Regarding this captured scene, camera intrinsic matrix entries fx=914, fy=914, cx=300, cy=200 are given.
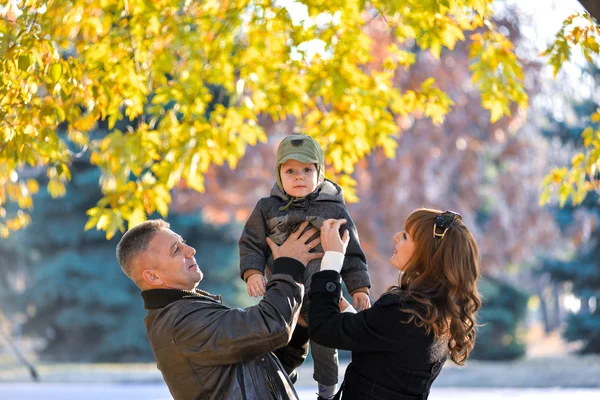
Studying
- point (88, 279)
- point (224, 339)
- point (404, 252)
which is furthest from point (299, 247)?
point (88, 279)

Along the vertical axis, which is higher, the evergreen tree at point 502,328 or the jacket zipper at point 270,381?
the evergreen tree at point 502,328

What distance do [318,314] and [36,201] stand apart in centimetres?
1961

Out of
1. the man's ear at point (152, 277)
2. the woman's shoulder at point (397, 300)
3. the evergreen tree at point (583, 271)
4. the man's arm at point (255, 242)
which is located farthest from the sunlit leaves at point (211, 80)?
the evergreen tree at point (583, 271)

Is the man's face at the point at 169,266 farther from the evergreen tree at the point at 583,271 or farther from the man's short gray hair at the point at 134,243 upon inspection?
the evergreen tree at the point at 583,271

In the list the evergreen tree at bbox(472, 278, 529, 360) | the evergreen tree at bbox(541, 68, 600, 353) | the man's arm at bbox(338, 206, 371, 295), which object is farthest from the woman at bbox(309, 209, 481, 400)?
the evergreen tree at bbox(472, 278, 529, 360)

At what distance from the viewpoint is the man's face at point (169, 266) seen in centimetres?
380

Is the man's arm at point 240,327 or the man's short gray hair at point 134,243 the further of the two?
the man's short gray hair at point 134,243

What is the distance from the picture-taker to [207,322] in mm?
3588

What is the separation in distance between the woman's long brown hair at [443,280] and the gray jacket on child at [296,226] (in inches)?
19.7

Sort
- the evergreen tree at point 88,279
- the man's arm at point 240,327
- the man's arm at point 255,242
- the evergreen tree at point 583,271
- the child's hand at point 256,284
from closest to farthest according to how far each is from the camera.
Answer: the man's arm at point 240,327 → the child's hand at point 256,284 → the man's arm at point 255,242 → the evergreen tree at point 583,271 → the evergreen tree at point 88,279

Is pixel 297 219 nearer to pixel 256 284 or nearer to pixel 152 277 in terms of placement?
pixel 256 284

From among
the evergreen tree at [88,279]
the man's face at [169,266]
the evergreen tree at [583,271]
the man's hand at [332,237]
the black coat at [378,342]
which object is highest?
the evergreen tree at [583,271]

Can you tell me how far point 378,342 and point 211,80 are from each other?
5.23 m

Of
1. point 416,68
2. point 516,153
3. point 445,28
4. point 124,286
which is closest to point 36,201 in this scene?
point 124,286
